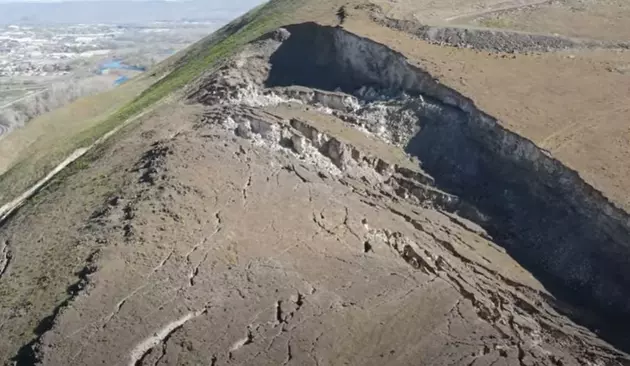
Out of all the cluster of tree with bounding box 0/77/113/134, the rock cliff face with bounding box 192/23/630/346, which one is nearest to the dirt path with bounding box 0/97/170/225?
the rock cliff face with bounding box 192/23/630/346

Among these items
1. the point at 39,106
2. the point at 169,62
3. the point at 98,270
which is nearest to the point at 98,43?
the point at 39,106

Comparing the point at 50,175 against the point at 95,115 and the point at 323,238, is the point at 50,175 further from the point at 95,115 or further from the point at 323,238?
the point at 323,238

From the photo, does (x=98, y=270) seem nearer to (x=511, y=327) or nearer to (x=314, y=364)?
(x=314, y=364)

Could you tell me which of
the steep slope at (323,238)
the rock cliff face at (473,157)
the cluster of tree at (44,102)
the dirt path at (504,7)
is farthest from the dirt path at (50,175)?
the cluster of tree at (44,102)

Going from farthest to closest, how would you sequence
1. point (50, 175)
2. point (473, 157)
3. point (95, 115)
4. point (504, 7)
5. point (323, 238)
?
point (95, 115), point (504, 7), point (50, 175), point (473, 157), point (323, 238)

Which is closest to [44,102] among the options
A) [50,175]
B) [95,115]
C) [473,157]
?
[95,115]

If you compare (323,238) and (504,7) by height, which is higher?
(504,7)

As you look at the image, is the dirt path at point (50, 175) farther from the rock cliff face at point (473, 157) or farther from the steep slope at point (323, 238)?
the rock cliff face at point (473, 157)
